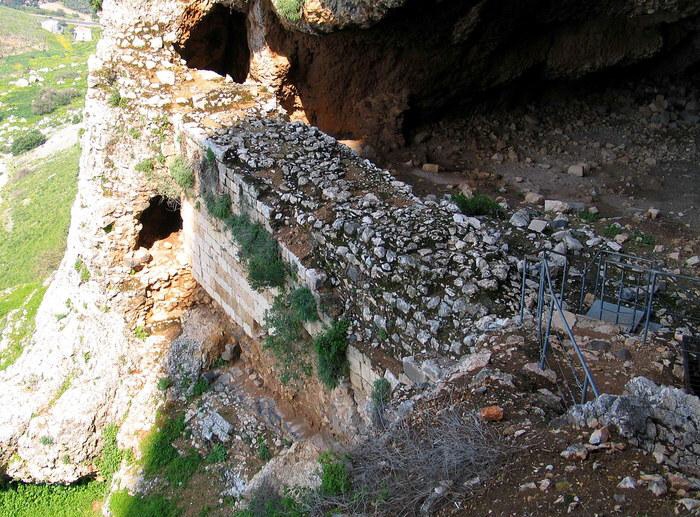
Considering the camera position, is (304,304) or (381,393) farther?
(304,304)

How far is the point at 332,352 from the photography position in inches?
234

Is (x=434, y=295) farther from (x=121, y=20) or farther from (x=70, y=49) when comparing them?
(x=70, y=49)

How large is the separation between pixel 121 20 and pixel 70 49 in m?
48.3

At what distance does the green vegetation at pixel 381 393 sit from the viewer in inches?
210

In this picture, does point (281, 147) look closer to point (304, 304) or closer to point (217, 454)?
point (304, 304)

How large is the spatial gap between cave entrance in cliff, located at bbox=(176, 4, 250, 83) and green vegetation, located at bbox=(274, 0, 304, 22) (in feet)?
4.80

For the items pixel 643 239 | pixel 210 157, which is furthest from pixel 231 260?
pixel 643 239

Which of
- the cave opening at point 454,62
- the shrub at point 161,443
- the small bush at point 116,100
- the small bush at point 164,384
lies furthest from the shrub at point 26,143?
the shrub at point 161,443

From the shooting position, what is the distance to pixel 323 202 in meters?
6.89

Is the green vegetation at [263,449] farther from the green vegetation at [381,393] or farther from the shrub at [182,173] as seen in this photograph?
the shrub at [182,173]

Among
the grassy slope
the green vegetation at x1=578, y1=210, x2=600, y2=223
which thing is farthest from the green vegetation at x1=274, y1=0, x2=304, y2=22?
the grassy slope

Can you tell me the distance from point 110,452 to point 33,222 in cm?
1720

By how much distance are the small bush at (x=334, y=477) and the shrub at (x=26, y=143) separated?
110 feet

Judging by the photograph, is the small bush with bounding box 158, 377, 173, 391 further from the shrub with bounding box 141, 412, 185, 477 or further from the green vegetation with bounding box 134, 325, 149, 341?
the green vegetation with bounding box 134, 325, 149, 341
